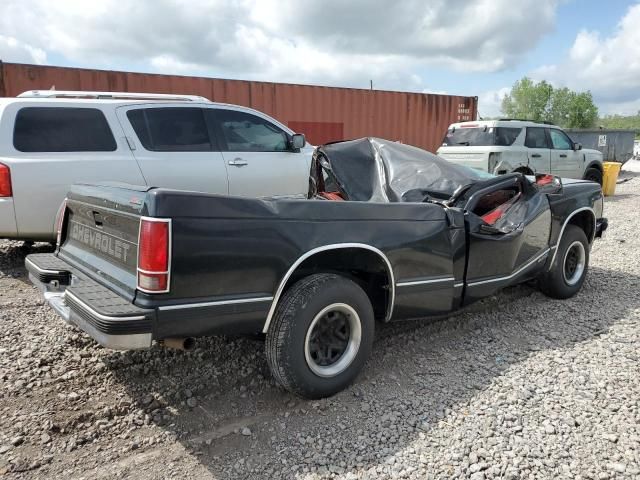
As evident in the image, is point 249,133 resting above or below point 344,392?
above

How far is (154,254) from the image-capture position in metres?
2.42

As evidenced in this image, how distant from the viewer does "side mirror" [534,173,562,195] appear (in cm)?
450

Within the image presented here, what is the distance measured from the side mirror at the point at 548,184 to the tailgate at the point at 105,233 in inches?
134

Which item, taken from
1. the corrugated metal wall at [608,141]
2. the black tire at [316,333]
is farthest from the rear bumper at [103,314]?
the corrugated metal wall at [608,141]

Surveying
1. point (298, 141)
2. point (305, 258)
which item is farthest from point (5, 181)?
point (305, 258)

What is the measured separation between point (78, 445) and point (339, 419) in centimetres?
139

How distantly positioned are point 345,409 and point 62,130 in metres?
4.21

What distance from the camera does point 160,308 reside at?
2463 mm

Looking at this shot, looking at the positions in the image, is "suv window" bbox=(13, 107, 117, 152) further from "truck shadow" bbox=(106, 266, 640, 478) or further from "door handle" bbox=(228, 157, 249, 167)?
"truck shadow" bbox=(106, 266, 640, 478)

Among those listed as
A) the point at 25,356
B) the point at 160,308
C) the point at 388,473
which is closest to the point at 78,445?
the point at 160,308

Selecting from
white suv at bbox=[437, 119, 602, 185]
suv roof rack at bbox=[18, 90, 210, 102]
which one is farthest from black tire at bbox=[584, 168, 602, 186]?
suv roof rack at bbox=[18, 90, 210, 102]

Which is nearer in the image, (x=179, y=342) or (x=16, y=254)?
(x=179, y=342)

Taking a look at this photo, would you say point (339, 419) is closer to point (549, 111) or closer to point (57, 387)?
point (57, 387)

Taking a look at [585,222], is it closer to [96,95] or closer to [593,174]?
[96,95]
